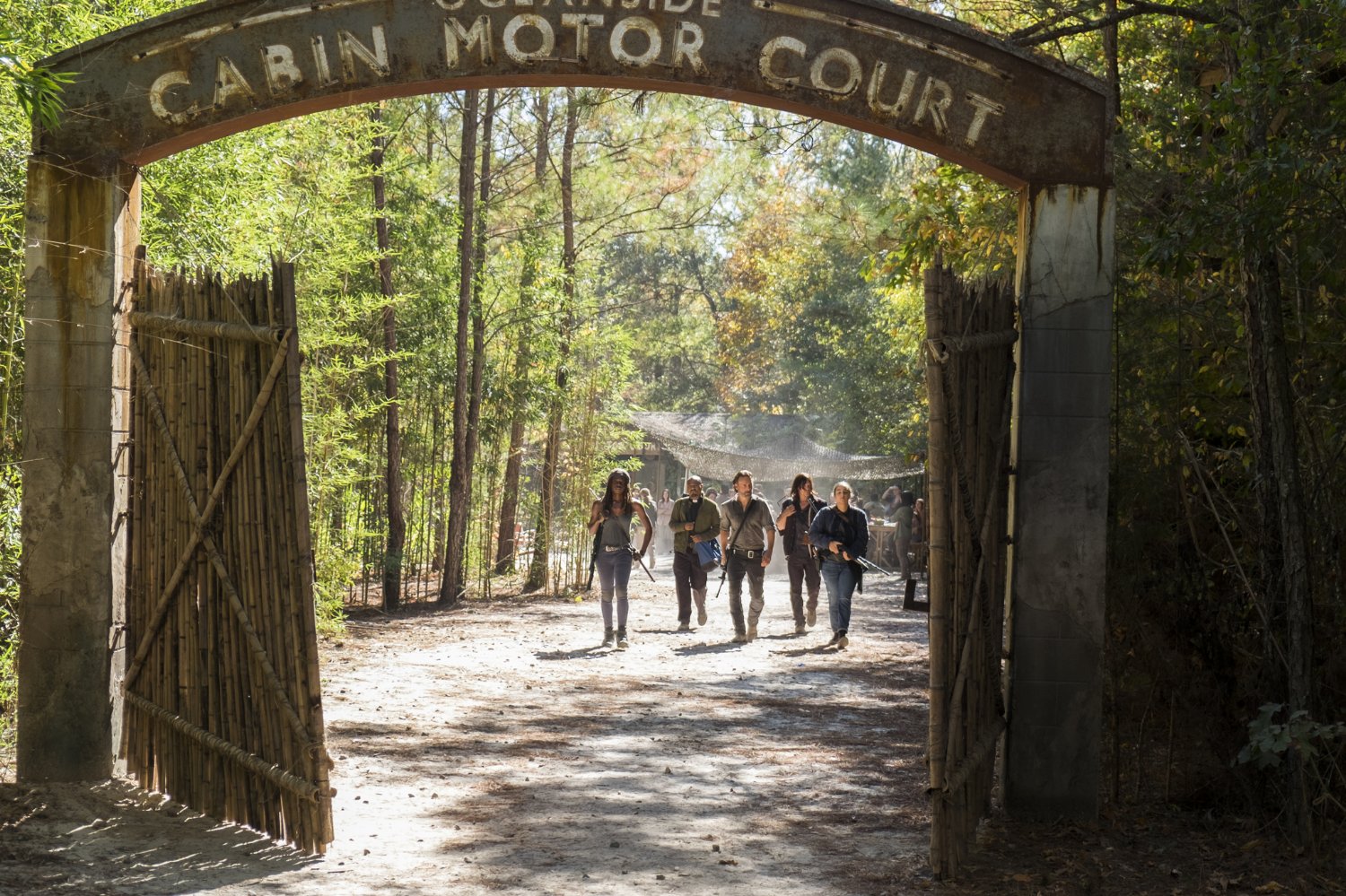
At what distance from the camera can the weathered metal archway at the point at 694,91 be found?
247 inches

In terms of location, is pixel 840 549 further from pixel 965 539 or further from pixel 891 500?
pixel 891 500

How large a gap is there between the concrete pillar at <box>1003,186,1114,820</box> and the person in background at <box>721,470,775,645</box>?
7148 millimetres

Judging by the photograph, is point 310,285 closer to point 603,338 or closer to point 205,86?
point 205,86

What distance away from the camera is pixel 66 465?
251 inches

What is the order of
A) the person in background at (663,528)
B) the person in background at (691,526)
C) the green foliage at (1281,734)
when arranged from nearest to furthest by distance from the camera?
the green foliage at (1281,734) < the person in background at (691,526) < the person in background at (663,528)

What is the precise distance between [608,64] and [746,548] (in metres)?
7.71

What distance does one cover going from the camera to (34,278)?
6340 millimetres

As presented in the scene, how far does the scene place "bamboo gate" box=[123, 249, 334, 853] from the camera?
565 centimetres

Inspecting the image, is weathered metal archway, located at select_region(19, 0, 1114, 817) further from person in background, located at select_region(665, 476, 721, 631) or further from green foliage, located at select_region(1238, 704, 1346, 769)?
person in background, located at select_region(665, 476, 721, 631)

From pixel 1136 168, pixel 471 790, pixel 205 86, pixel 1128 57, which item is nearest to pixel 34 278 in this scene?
pixel 205 86

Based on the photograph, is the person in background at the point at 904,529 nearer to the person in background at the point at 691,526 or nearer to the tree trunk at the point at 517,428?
the tree trunk at the point at 517,428

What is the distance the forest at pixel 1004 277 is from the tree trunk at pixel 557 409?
0.04 metres

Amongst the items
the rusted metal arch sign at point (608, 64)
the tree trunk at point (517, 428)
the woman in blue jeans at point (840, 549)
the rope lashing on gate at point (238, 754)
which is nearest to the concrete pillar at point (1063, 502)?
the rusted metal arch sign at point (608, 64)

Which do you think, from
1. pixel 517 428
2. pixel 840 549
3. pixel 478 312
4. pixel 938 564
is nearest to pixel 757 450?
pixel 517 428
